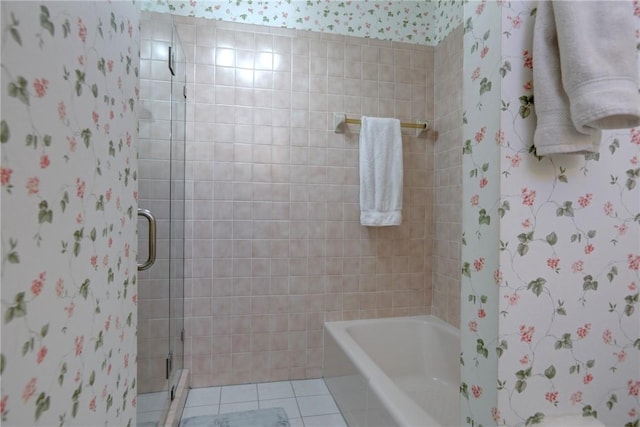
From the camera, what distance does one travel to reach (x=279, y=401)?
1894mm

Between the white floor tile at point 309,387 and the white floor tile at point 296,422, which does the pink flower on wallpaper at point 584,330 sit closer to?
the white floor tile at point 296,422

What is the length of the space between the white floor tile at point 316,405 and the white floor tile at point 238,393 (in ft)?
0.91

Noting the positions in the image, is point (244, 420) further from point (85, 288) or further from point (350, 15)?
point (350, 15)

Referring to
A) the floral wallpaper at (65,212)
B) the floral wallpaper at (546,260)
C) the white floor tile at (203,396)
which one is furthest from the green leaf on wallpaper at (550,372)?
the white floor tile at (203,396)

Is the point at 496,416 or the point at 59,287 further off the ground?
the point at 59,287

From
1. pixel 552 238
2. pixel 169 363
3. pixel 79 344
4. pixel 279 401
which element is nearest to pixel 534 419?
pixel 552 238

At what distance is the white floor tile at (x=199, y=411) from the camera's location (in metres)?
1.76

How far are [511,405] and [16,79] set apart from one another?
1072mm

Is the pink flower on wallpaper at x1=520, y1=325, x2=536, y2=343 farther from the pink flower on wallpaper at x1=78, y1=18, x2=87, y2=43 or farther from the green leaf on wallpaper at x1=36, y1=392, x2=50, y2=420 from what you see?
the pink flower on wallpaper at x1=78, y1=18, x2=87, y2=43

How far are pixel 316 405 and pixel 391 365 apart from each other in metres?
0.54

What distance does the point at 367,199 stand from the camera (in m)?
2.11

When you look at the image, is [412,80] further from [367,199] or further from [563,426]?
[563,426]

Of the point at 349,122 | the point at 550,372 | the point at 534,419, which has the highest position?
the point at 349,122

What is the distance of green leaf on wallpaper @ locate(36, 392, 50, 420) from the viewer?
0.45 meters
